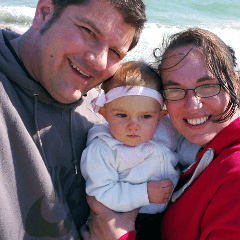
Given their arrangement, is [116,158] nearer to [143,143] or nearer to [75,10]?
[143,143]

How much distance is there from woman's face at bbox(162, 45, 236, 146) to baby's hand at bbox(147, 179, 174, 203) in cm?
37

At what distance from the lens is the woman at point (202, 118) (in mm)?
1786

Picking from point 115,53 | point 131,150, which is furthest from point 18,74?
point 131,150

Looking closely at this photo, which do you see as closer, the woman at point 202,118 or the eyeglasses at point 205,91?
the woman at point 202,118

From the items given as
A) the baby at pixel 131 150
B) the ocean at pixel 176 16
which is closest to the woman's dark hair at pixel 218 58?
the baby at pixel 131 150

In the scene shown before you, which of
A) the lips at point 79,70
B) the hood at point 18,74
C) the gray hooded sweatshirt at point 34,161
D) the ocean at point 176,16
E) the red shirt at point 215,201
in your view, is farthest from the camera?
the ocean at point 176,16

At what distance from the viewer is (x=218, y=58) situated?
2.03 meters

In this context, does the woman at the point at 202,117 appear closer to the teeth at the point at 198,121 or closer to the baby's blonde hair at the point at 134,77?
the teeth at the point at 198,121

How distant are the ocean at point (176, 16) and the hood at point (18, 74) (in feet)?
20.9

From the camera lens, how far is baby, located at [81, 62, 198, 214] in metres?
2.16

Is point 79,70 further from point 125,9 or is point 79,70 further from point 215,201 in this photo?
point 215,201

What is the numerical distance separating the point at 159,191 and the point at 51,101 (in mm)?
937

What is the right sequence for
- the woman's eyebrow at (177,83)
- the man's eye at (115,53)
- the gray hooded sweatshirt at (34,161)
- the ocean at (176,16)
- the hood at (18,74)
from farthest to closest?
the ocean at (176,16)
the man's eye at (115,53)
the woman's eyebrow at (177,83)
the hood at (18,74)
the gray hooded sweatshirt at (34,161)

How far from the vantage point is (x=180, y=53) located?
2117 mm
